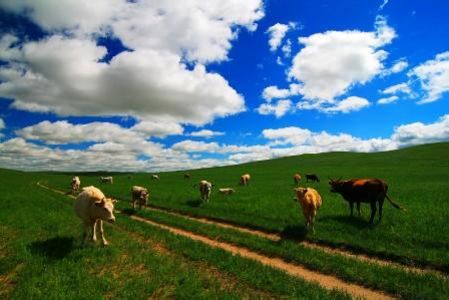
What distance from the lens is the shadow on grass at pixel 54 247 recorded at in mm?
12600

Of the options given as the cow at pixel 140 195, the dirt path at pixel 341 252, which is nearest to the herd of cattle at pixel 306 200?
the dirt path at pixel 341 252

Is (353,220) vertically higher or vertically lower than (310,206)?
lower

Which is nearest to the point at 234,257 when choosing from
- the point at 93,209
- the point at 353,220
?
the point at 93,209

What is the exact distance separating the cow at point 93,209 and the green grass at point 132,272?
33.0 inches

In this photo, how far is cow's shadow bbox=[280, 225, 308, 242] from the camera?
15.8 meters

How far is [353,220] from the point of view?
18188 millimetres

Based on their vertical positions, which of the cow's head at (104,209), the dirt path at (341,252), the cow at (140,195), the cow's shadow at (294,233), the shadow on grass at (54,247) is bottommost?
the dirt path at (341,252)

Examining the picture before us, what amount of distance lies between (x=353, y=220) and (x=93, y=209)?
12.8 meters

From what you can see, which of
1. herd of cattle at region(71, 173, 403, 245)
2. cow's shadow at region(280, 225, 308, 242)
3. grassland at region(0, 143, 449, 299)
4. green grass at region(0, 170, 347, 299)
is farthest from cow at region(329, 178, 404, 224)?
green grass at region(0, 170, 347, 299)

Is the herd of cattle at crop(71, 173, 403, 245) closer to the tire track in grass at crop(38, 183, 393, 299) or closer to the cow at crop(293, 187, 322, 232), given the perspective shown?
the cow at crop(293, 187, 322, 232)

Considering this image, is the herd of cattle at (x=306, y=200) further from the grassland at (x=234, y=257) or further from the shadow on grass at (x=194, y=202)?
the shadow on grass at (x=194, y=202)

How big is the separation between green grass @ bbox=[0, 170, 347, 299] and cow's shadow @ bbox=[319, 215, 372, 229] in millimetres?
7608

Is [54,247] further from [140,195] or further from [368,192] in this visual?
[368,192]

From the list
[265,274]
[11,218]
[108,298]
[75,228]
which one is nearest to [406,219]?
[265,274]
